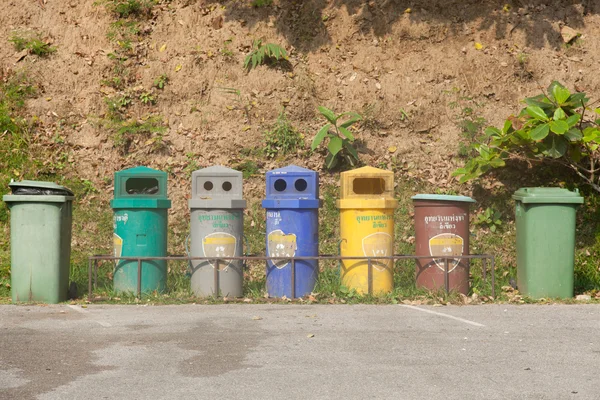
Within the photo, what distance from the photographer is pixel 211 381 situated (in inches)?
214

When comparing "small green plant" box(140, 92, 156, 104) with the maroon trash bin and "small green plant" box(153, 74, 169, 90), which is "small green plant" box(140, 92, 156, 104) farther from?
the maroon trash bin

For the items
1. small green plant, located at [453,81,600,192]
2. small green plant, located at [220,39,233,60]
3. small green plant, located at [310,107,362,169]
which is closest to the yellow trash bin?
small green plant, located at [453,81,600,192]

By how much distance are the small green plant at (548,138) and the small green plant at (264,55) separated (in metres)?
3.84

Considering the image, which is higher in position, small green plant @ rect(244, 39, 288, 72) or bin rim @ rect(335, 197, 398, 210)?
small green plant @ rect(244, 39, 288, 72)

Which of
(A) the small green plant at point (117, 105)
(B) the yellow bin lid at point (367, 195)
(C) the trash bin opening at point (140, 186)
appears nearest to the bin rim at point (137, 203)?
(C) the trash bin opening at point (140, 186)

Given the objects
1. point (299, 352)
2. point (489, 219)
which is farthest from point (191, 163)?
point (299, 352)

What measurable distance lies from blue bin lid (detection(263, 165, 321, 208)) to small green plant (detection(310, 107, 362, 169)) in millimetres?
2676

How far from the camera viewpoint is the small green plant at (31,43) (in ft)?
46.4

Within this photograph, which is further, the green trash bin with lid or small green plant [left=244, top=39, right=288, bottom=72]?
small green plant [left=244, top=39, right=288, bottom=72]

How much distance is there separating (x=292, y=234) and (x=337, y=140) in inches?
121

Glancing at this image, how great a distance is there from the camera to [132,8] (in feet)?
48.8

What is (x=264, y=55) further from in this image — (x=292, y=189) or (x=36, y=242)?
(x=36, y=242)

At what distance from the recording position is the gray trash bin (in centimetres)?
896

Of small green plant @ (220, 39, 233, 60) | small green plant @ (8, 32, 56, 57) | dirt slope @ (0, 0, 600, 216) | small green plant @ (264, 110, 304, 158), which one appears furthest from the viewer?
small green plant @ (8, 32, 56, 57)
